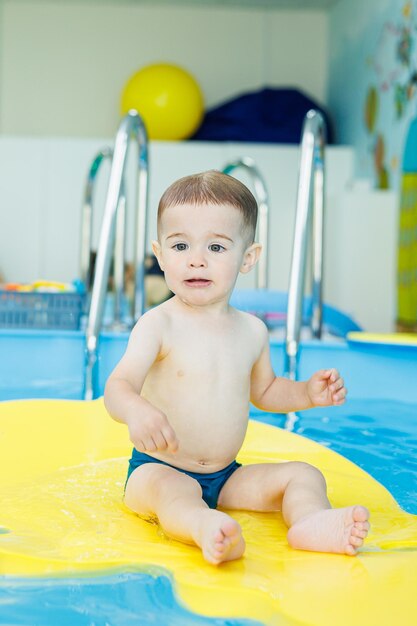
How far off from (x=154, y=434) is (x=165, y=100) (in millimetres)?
5681

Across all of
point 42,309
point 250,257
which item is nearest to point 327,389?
point 250,257

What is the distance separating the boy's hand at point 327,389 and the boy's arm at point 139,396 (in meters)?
0.25

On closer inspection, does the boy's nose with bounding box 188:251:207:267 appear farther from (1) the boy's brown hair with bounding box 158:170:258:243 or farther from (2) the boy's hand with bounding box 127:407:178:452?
(2) the boy's hand with bounding box 127:407:178:452

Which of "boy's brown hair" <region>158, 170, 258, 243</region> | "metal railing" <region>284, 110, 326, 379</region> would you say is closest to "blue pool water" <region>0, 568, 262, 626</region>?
"boy's brown hair" <region>158, 170, 258, 243</region>

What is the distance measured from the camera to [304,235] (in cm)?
279

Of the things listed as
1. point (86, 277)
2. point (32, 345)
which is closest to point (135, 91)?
point (86, 277)

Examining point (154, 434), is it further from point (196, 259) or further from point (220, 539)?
point (196, 259)

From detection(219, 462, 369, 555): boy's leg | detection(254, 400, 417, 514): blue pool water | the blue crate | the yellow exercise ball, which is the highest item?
the yellow exercise ball

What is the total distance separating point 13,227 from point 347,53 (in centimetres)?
279

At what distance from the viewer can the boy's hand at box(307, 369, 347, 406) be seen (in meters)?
1.48

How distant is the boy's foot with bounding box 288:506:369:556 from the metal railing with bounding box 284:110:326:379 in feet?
4.36

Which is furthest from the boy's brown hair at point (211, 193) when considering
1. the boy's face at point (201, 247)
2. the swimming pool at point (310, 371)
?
the swimming pool at point (310, 371)

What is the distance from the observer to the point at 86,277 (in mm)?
4332

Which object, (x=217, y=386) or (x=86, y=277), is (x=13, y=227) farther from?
(x=217, y=386)
